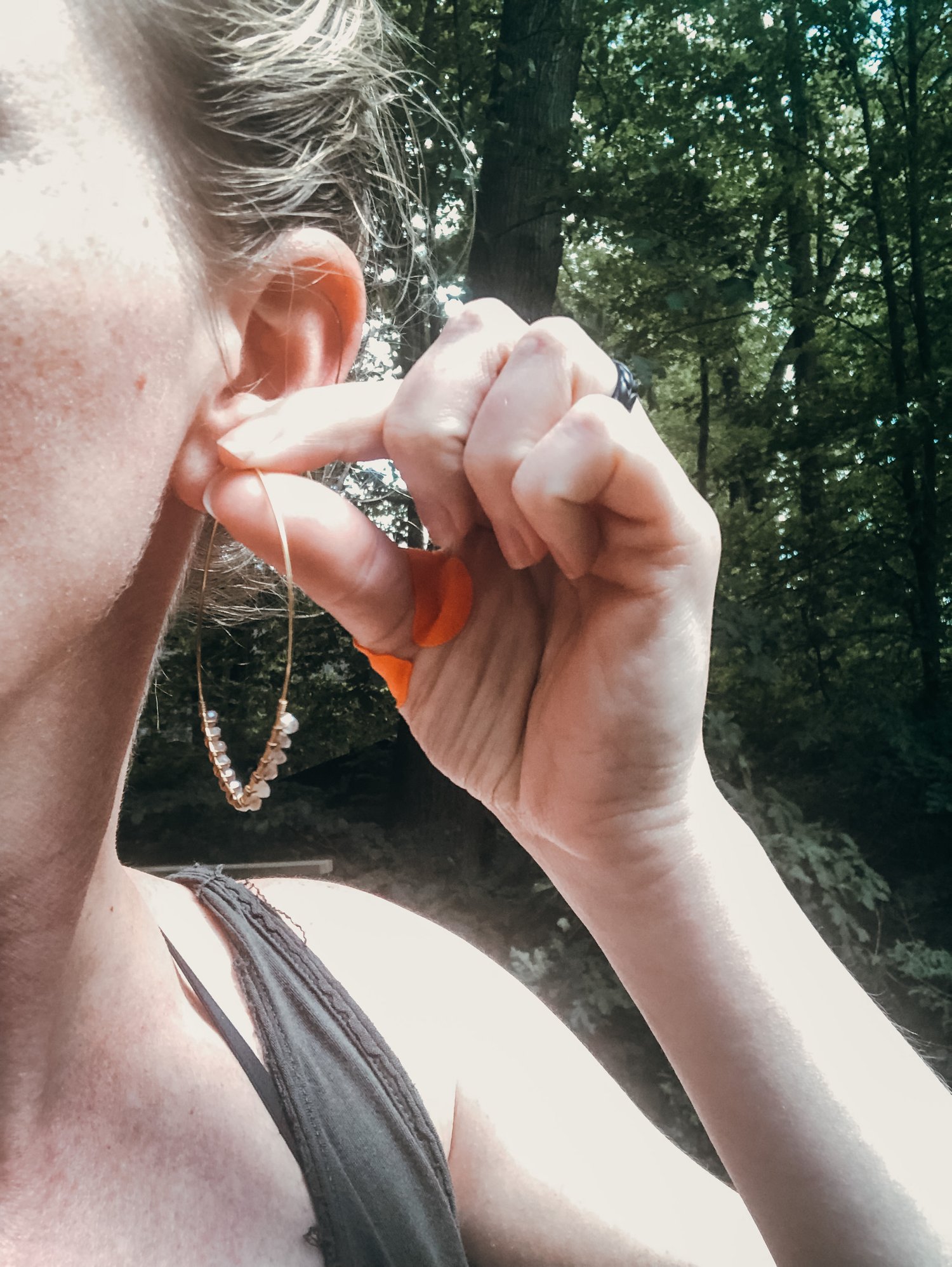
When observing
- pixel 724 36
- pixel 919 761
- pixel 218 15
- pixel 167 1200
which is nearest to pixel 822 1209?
pixel 167 1200

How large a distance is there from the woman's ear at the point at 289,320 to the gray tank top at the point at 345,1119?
0.83 metres

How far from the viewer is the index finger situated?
101 cm

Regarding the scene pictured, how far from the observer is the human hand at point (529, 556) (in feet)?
3.24

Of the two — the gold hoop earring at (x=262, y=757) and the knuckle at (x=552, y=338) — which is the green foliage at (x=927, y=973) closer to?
the gold hoop earring at (x=262, y=757)

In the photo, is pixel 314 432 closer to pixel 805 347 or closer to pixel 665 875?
pixel 665 875

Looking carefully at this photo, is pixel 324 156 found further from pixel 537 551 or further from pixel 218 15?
pixel 537 551

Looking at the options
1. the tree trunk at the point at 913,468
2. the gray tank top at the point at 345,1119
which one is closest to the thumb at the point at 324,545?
the gray tank top at the point at 345,1119

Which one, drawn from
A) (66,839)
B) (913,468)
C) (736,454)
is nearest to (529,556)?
(66,839)

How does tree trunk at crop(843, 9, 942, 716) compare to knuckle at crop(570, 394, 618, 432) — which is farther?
tree trunk at crop(843, 9, 942, 716)

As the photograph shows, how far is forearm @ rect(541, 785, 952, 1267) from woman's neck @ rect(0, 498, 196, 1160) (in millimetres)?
678

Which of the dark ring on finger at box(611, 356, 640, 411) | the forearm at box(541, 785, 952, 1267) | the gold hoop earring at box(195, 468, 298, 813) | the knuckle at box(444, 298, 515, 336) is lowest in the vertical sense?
the forearm at box(541, 785, 952, 1267)

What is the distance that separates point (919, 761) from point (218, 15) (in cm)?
441

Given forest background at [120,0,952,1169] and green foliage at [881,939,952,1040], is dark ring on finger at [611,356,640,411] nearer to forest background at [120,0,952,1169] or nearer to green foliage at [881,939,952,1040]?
forest background at [120,0,952,1169]

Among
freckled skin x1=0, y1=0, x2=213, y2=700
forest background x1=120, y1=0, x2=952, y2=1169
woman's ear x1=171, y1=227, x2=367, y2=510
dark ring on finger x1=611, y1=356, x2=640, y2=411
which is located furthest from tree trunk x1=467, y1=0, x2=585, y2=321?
freckled skin x1=0, y1=0, x2=213, y2=700
